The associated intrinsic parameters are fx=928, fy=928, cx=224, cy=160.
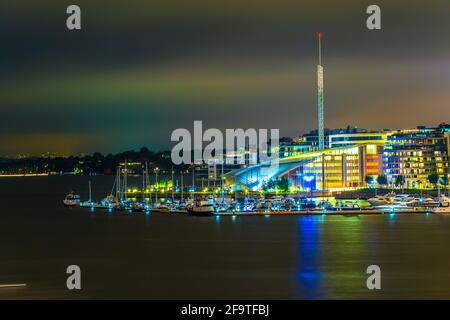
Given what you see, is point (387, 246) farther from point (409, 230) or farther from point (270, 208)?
point (270, 208)

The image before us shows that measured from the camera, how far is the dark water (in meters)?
23.0

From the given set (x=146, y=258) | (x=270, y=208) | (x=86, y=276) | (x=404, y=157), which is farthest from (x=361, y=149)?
(x=86, y=276)

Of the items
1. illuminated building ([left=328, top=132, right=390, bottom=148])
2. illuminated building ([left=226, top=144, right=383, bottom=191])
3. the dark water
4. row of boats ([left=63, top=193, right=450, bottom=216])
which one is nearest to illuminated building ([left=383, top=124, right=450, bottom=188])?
illuminated building ([left=226, top=144, right=383, bottom=191])

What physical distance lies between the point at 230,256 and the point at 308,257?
2.55 m

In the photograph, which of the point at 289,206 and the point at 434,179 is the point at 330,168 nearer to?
the point at 434,179

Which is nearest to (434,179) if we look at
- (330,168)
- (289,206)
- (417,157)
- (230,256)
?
(417,157)

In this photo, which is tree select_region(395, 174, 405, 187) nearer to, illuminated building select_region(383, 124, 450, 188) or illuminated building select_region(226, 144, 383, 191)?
illuminated building select_region(383, 124, 450, 188)

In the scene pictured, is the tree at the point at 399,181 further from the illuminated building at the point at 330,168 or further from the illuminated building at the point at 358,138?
the illuminated building at the point at 358,138

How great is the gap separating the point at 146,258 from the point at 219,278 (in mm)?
5555

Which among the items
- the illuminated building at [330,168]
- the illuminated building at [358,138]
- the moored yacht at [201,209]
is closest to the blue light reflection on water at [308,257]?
the moored yacht at [201,209]

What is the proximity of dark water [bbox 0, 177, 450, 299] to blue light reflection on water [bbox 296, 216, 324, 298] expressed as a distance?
0.03 m

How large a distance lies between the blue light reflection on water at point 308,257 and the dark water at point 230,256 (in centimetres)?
3

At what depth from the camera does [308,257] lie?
2973 centimetres

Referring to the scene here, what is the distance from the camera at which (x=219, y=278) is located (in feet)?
82.0
